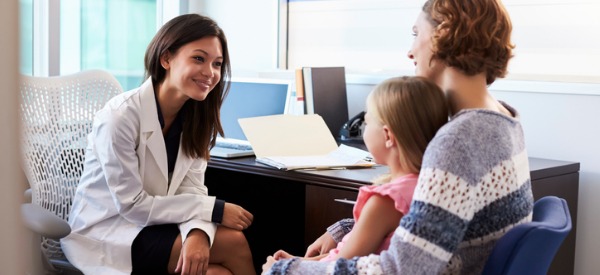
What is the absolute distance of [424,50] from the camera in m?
1.22

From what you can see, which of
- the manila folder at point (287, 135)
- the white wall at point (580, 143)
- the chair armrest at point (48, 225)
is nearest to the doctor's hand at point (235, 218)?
the manila folder at point (287, 135)

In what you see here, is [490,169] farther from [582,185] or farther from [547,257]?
[582,185]

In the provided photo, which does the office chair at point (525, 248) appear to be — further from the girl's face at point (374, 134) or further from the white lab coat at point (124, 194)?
the white lab coat at point (124, 194)

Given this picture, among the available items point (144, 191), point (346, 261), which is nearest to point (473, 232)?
point (346, 261)

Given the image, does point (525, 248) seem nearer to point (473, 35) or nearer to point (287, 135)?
point (473, 35)

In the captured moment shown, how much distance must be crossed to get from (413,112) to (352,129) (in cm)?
141

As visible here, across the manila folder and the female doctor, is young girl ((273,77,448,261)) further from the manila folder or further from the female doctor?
the manila folder

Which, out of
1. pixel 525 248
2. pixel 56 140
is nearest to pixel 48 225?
pixel 56 140

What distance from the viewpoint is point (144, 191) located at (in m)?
1.86

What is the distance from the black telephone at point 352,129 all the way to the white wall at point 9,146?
2.28 m

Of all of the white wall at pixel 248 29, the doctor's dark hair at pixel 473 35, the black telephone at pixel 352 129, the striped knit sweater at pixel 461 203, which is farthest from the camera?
the white wall at pixel 248 29

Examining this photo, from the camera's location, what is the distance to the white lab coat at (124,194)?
1.83m

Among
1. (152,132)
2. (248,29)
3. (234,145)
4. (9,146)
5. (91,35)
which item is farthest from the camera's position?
(248,29)

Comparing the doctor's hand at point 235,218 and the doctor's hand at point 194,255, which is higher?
the doctor's hand at point 235,218
